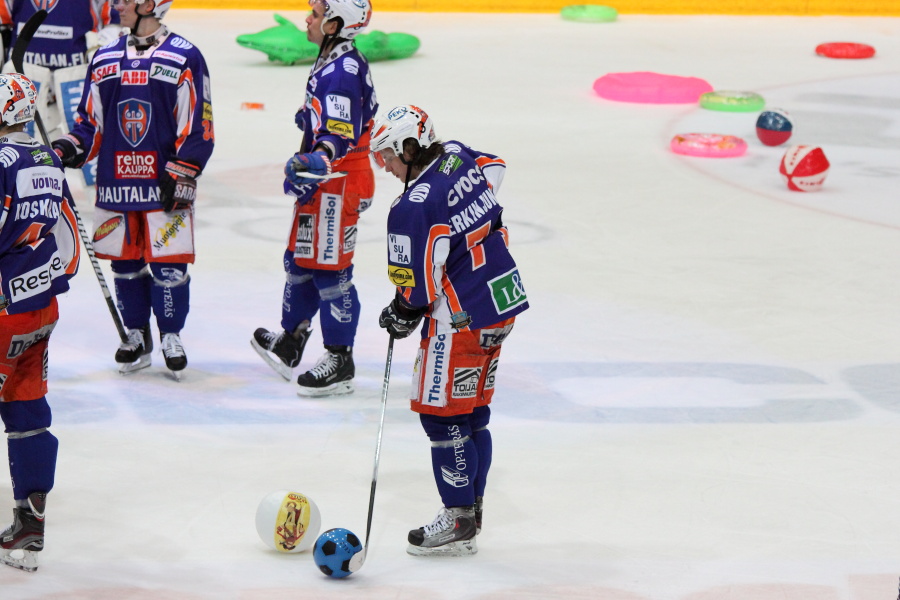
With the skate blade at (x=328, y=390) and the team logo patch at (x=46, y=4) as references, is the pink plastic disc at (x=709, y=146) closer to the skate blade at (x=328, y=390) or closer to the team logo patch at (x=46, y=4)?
the team logo patch at (x=46, y=4)

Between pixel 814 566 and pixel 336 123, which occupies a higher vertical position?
pixel 336 123

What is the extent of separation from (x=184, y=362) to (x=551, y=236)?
299cm

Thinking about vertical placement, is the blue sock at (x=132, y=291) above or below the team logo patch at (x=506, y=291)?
below

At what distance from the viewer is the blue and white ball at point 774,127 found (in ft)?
33.5

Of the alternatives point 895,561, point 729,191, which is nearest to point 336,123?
point 895,561

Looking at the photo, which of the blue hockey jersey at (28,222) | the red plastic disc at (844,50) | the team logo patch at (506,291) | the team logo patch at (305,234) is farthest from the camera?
the red plastic disc at (844,50)

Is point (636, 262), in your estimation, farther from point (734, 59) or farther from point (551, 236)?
point (734, 59)

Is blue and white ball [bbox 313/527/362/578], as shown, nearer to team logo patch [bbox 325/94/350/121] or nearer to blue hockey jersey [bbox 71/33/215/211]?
team logo patch [bbox 325/94/350/121]

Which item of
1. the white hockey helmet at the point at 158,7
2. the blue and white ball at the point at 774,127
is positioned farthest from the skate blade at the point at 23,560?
the blue and white ball at the point at 774,127

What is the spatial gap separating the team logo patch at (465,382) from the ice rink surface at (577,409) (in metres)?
0.55

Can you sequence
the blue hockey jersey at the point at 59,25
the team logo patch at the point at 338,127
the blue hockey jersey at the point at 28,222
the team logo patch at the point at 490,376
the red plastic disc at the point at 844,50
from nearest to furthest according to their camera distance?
the blue hockey jersey at the point at 28,222, the team logo patch at the point at 490,376, the team logo patch at the point at 338,127, the blue hockey jersey at the point at 59,25, the red plastic disc at the point at 844,50

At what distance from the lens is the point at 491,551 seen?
13.8 ft

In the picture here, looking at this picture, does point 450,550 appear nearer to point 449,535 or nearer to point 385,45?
point 449,535

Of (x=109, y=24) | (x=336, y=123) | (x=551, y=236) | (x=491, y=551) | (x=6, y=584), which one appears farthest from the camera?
(x=109, y=24)
